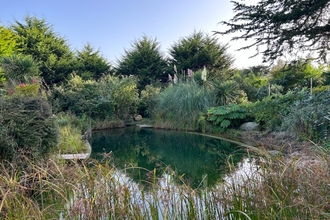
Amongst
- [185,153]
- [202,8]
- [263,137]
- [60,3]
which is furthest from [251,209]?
[60,3]

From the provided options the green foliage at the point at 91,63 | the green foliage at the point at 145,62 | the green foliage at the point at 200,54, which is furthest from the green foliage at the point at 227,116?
the green foliage at the point at 91,63

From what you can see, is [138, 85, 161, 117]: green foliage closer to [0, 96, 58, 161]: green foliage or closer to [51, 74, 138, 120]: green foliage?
[51, 74, 138, 120]: green foliage

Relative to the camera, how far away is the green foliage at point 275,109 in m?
6.62

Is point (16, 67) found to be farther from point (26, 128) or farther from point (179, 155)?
point (179, 155)

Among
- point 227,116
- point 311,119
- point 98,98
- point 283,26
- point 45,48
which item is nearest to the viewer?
point 311,119

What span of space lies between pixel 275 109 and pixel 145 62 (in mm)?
10359

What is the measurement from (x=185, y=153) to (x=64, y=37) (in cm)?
1275

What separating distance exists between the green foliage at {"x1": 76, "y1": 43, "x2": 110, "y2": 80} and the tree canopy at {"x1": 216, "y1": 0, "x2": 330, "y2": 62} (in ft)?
34.1

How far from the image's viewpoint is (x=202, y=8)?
858cm

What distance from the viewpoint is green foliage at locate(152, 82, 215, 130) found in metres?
9.31

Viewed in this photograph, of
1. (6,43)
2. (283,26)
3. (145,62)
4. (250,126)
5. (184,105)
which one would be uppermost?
(6,43)

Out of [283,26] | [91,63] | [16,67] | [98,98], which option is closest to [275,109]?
[283,26]

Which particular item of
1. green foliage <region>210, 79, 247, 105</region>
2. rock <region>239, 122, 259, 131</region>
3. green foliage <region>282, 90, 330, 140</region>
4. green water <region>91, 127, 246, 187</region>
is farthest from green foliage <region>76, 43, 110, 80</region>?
green foliage <region>282, 90, 330, 140</region>

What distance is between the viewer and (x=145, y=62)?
15.9 meters
